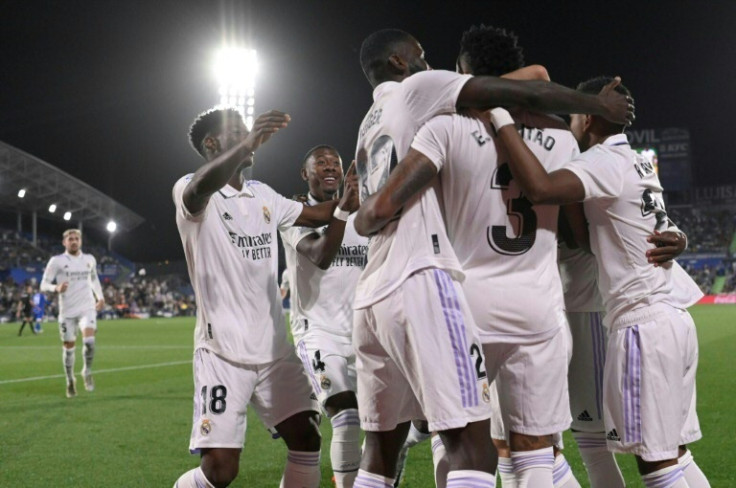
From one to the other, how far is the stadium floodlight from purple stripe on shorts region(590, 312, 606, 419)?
26185 millimetres

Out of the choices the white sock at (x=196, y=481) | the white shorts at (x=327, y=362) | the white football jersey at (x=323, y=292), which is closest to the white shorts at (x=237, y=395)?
the white sock at (x=196, y=481)

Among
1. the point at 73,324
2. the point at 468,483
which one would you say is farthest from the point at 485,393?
the point at 73,324

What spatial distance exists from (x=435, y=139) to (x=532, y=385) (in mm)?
1037

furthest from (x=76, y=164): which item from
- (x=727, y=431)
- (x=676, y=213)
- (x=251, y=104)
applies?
(x=727, y=431)

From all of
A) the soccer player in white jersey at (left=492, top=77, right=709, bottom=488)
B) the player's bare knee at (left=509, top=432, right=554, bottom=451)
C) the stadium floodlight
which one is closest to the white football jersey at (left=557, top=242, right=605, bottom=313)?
the soccer player in white jersey at (left=492, top=77, right=709, bottom=488)

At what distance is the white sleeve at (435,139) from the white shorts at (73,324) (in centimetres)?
1139

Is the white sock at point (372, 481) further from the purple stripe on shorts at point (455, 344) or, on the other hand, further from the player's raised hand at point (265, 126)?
the player's raised hand at point (265, 126)

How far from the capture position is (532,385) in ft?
10.4

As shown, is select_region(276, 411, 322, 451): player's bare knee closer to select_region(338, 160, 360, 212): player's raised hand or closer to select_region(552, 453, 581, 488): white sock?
select_region(338, 160, 360, 212): player's raised hand

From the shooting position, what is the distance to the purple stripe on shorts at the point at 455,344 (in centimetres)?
288

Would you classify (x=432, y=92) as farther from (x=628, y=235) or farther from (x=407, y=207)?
(x=628, y=235)

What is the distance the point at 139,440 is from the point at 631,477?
5003mm

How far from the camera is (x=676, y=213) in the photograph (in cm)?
6994

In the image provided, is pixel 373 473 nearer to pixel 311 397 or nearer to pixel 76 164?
pixel 311 397
